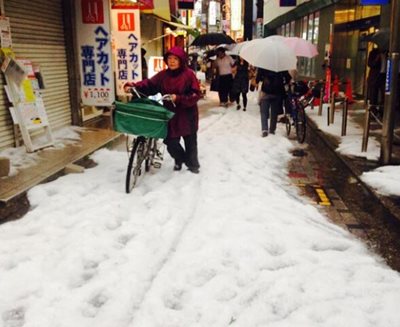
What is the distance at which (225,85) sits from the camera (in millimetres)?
18219

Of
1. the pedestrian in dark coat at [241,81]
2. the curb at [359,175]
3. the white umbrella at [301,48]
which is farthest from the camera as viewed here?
the pedestrian in dark coat at [241,81]

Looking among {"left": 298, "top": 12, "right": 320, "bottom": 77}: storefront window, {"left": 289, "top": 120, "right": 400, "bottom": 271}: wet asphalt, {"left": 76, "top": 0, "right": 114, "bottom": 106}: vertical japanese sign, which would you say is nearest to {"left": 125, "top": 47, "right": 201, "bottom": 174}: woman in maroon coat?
{"left": 289, "top": 120, "right": 400, "bottom": 271}: wet asphalt

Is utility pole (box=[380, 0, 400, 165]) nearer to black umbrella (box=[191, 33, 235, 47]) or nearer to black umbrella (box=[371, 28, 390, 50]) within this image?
black umbrella (box=[371, 28, 390, 50])

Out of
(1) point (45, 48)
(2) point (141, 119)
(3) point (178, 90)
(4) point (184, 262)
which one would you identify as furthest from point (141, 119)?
(1) point (45, 48)

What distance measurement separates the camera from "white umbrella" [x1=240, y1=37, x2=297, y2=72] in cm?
1112

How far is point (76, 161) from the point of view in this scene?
8445 mm

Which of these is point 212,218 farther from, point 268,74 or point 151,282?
point 268,74

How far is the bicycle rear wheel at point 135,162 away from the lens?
677cm

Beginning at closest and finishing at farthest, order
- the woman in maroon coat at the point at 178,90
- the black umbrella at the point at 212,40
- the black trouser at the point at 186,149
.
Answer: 1. the woman in maroon coat at the point at 178,90
2. the black trouser at the point at 186,149
3. the black umbrella at the point at 212,40

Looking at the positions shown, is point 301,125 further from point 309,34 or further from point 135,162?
point 309,34

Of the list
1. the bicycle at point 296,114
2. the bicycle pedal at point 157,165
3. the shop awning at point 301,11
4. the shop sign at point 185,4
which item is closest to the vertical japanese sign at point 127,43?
the bicycle at point 296,114

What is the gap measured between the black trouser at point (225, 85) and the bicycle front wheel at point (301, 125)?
22.1 feet

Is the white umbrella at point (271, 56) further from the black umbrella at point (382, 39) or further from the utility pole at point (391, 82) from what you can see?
the utility pole at point (391, 82)

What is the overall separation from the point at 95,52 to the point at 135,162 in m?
5.34
